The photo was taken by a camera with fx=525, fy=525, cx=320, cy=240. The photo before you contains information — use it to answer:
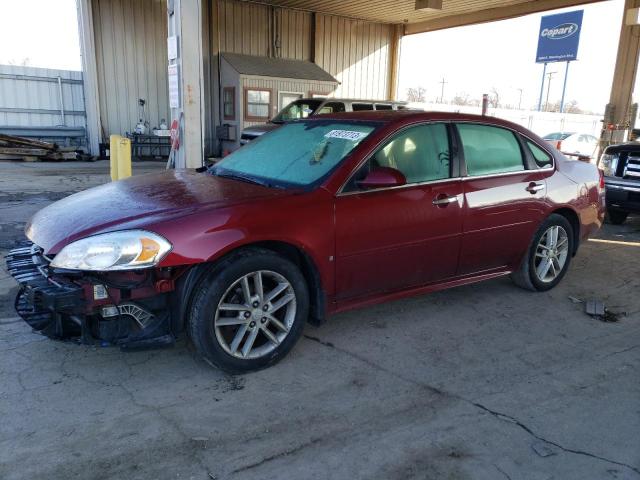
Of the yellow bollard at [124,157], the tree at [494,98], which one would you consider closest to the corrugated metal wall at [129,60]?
the yellow bollard at [124,157]

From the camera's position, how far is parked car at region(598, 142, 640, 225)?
7793 mm

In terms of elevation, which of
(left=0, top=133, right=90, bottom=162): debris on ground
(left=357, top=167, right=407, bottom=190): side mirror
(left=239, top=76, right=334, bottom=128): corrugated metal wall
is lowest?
(left=0, top=133, right=90, bottom=162): debris on ground

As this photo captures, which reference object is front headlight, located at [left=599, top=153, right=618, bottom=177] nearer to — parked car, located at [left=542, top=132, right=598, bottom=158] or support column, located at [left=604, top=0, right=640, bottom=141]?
support column, located at [left=604, top=0, right=640, bottom=141]

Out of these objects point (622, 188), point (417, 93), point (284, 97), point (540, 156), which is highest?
point (417, 93)

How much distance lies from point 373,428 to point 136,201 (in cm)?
204

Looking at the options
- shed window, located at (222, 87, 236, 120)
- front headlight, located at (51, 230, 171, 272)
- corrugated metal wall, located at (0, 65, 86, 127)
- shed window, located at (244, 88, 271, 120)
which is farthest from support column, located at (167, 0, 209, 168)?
corrugated metal wall, located at (0, 65, 86, 127)

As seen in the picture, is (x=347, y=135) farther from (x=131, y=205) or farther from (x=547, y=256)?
(x=547, y=256)

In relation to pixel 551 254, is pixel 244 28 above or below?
above

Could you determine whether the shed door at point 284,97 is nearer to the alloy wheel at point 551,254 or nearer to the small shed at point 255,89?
the small shed at point 255,89

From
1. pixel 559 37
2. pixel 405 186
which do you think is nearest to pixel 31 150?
pixel 405 186

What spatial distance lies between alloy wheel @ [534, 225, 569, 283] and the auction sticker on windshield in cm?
211

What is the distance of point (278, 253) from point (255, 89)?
1471 cm

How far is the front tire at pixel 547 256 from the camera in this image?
481 cm

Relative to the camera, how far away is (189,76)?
8797 millimetres
